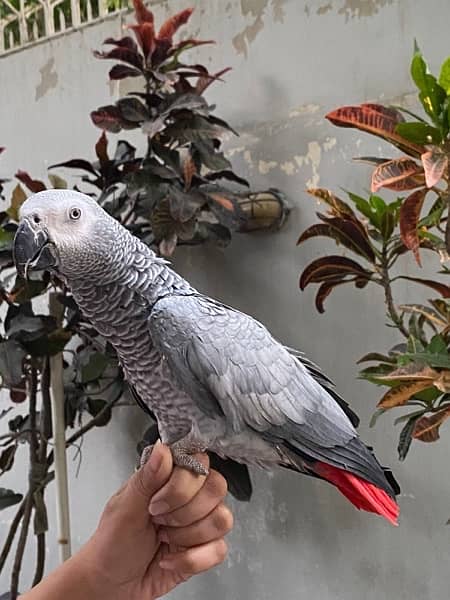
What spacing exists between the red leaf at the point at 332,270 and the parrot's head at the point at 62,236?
58 cm

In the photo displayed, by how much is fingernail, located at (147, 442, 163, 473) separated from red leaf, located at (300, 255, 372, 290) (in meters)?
0.59

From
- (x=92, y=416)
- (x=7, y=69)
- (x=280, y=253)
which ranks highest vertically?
(x=7, y=69)

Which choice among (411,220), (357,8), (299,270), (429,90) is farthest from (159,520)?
(357,8)

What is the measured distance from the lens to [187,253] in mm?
1737

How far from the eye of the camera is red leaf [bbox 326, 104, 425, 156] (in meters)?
1.11

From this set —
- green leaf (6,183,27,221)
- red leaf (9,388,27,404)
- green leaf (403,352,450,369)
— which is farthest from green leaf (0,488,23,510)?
green leaf (403,352,450,369)

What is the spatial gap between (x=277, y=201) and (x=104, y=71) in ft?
2.12

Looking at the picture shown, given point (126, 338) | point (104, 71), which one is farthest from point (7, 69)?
point (126, 338)

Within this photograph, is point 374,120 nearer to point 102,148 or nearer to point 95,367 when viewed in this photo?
point 102,148

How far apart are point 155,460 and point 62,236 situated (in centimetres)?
26

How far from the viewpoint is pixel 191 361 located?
81cm

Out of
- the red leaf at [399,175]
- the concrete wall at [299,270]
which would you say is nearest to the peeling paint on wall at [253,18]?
the concrete wall at [299,270]

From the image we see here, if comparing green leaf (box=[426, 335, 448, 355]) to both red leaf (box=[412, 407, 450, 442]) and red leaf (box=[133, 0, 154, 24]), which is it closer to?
red leaf (box=[412, 407, 450, 442])

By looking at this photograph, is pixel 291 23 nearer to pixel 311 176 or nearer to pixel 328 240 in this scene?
pixel 311 176
